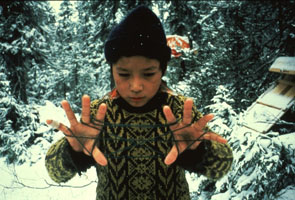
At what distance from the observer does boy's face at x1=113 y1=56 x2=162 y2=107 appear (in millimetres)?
1385

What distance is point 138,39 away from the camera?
1.39 meters

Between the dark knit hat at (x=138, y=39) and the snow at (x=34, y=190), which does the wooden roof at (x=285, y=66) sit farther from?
the snow at (x=34, y=190)

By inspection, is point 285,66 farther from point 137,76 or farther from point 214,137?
point 137,76

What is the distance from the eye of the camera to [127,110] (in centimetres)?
160

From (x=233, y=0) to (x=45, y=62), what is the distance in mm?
8424

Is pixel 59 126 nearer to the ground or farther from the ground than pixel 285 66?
farther from the ground

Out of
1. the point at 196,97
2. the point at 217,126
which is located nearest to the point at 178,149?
the point at 217,126

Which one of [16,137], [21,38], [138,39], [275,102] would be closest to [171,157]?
[138,39]

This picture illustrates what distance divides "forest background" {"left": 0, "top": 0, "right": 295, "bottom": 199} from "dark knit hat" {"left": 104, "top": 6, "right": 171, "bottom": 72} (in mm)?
1995

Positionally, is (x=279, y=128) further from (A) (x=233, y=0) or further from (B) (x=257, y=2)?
(A) (x=233, y=0)

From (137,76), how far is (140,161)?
2.07 ft

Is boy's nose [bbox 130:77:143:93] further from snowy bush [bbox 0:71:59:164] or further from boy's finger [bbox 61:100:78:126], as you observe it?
snowy bush [bbox 0:71:59:164]

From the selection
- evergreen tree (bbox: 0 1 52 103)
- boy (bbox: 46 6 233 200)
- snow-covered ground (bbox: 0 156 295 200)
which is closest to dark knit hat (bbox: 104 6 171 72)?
boy (bbox: 46 6 233 200)

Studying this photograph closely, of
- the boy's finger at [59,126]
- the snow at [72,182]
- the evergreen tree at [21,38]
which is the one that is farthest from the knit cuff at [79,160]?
the evergreen tree at [21,38]
